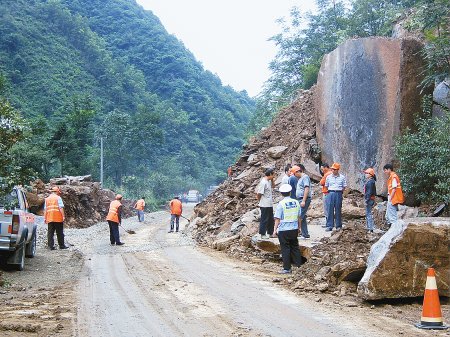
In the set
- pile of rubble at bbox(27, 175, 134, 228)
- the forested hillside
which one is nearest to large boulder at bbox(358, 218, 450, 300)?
pile of rubble at bbox(27, 175, 134, 228)

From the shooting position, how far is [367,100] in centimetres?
1858

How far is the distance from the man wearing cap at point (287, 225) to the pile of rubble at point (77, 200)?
720 inches

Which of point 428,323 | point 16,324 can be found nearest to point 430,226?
point 428,323

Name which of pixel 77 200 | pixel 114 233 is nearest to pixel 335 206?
pixel 114 233

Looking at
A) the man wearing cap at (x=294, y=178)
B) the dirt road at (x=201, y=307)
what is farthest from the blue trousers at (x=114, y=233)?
the man wearing cap at (x=294, y=178)

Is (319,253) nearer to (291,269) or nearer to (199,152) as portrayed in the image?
(291,269)

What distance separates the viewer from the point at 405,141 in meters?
16.3

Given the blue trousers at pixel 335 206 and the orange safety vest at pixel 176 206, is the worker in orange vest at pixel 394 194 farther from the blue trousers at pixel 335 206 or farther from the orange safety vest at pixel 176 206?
the orange safety vest at pixel 176 206

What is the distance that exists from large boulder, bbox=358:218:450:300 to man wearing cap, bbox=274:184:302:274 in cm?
275

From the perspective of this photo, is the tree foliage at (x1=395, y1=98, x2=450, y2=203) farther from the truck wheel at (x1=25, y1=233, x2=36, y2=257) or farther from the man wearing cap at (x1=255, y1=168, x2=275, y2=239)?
the truck wheel at (x1=25, y1=233, x2=36, y2=257)

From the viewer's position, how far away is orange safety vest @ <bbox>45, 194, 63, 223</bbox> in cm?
1564

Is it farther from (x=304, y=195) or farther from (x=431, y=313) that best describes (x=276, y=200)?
(x=431, y=313)

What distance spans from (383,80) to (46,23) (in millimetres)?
69078

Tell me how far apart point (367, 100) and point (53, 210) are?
10.4 meters
